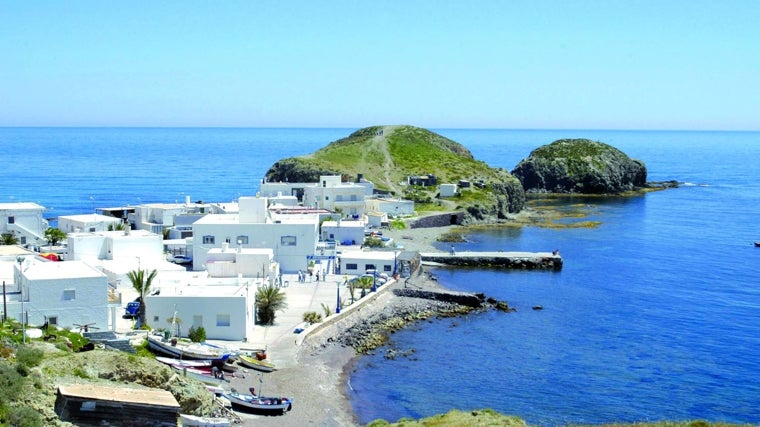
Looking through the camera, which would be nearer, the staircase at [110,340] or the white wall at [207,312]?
the staircase at [110,340]

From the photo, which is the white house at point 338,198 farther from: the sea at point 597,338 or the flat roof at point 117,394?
the flat roof at point 117,394

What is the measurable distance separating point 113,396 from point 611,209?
314 feet

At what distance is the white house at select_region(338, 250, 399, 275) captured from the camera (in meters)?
53.0

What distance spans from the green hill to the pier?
26.6m

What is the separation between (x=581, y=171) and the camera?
131375 millimetres

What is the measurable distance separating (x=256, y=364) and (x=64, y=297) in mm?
7818

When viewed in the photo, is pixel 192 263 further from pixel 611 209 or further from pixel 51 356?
pixel 611 209

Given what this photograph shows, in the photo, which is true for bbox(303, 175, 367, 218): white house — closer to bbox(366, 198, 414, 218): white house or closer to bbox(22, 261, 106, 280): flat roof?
A: bbox(366, 198, 414, 218): white house

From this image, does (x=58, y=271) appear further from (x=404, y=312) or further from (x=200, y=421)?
(x=404, y=312)

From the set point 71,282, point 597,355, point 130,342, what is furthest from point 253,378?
point 597,355

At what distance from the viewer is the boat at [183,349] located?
30.7 metres

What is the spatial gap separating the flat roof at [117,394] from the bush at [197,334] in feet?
40.9

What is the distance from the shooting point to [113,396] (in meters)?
19.8

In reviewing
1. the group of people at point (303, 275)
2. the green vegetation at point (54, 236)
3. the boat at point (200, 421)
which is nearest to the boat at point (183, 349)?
the boat at point (200, 421)
